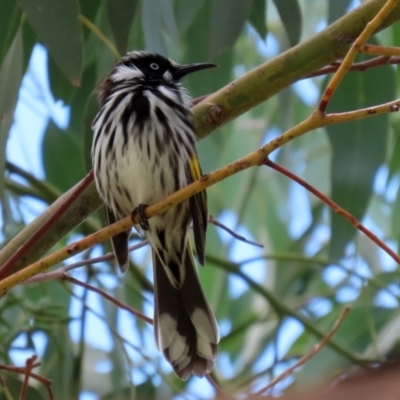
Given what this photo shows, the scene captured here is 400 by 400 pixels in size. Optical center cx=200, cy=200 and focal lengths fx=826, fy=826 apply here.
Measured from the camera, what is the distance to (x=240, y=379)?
322 cm

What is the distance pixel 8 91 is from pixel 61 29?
1.17 ft

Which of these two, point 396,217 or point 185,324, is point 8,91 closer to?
point 185,324

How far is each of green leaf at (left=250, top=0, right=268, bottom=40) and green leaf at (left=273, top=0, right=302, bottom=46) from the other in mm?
233

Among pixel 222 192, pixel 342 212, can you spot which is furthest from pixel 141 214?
pixel 222 192

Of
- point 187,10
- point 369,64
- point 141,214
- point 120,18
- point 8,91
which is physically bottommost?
point 369,64

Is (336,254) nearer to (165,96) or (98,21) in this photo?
(165,96)

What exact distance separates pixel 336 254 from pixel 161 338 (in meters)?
0.65

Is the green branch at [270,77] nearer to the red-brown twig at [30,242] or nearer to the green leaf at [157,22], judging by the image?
the red-brown twig at [30,242]

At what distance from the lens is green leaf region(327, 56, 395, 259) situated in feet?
8.35

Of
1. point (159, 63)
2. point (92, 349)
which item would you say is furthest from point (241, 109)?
point (92, 349)

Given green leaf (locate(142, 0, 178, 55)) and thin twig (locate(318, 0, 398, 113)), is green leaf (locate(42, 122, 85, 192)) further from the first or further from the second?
thin twig (locate(318, 0, 398, 113))

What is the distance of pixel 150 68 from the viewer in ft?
8.34

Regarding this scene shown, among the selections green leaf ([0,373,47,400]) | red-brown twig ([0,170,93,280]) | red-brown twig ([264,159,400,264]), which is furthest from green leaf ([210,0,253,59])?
green leaf ([0,373,47,400])

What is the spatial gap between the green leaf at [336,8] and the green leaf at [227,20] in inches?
11.7
